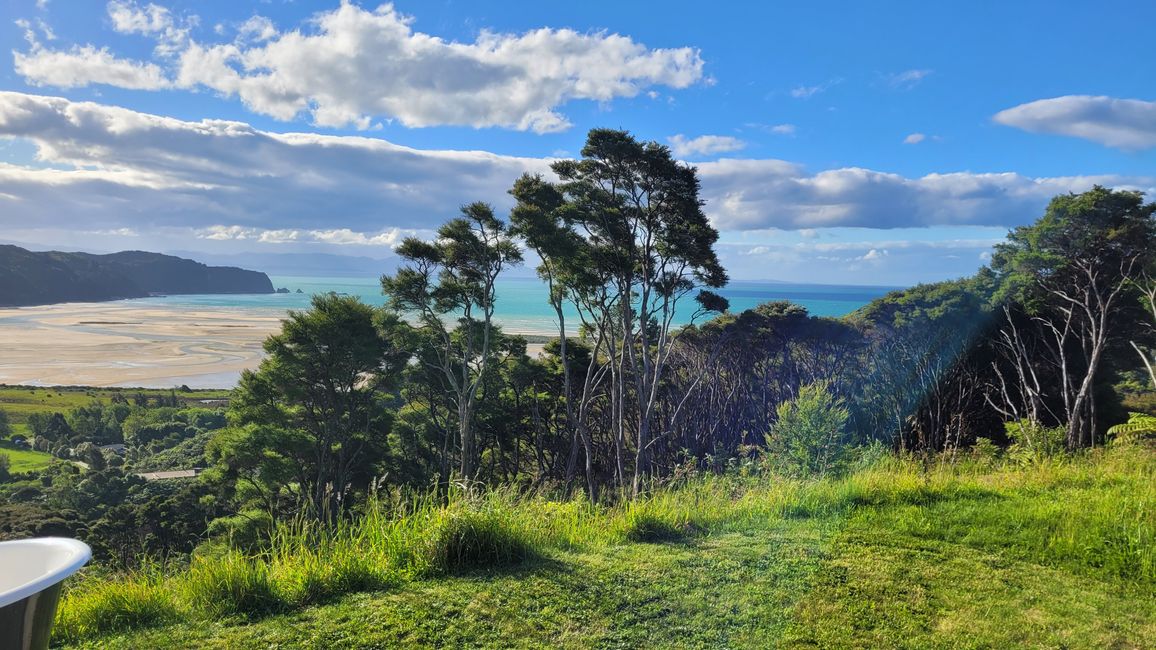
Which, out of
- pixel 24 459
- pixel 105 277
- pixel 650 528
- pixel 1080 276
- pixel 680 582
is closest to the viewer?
pixel 680 582

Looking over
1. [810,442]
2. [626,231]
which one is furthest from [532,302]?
[810,442]

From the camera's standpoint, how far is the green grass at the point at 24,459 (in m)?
32.8

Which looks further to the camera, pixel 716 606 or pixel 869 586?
pixel 869 586

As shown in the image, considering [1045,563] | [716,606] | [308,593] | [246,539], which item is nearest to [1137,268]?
[1045,563]

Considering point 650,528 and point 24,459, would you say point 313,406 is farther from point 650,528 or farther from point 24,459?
point 24,459

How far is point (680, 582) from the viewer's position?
11.1ft

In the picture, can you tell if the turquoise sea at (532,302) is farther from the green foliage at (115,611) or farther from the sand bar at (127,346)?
the green foliage at (115,611)

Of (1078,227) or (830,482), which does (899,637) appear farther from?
(1078,227)

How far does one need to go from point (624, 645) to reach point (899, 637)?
Answer: 4.04ft

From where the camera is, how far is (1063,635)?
273 centimetres

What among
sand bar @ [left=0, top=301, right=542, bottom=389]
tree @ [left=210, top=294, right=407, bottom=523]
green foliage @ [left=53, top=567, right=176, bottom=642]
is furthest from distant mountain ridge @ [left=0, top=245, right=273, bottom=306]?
green foliage @ [left=53, top=567, right=176, bottom=642]

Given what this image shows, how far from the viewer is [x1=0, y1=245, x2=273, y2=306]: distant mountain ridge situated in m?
83.4

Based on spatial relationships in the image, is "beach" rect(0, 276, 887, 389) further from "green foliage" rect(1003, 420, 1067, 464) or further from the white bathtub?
the white bathtub

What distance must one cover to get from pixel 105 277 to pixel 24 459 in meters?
86.5
